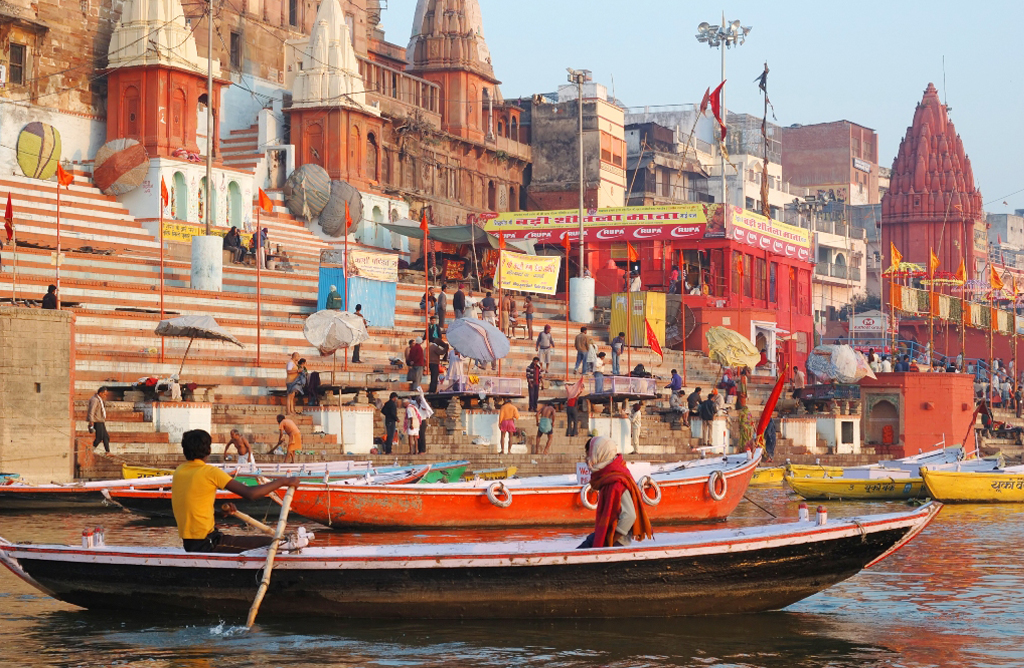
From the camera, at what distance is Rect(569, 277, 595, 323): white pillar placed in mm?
39406

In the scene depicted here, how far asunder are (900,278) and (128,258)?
4454 centimetres

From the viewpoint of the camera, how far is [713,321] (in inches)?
1604

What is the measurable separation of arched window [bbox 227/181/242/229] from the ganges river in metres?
25.4

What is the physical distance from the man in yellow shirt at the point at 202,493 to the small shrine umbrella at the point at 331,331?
522 inches

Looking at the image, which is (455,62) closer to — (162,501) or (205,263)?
(205,263)

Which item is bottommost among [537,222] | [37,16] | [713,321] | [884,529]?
[884,529]

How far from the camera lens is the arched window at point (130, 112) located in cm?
3838

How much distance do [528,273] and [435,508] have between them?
1948 cm

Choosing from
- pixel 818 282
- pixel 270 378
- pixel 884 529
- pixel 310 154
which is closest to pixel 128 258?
pixel 270 378

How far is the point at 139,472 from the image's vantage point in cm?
2052

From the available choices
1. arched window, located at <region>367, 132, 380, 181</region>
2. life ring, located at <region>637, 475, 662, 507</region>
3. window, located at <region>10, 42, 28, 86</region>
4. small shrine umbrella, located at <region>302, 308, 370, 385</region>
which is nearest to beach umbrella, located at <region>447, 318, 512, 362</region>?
small shrine umbrella, located at <region>302, 308, 370, 385</region>

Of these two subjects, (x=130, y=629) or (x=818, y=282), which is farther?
(x=818, y=282)

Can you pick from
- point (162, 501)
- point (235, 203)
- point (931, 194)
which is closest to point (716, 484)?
point (162, 501)

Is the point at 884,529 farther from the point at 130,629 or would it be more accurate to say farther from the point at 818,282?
the point at 818,282
